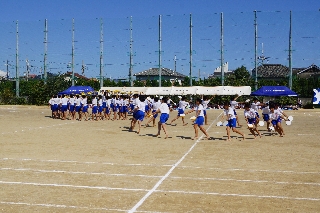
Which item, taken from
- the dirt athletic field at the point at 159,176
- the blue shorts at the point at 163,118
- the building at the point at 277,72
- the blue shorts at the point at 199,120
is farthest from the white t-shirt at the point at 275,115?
the building at the point at 277,72

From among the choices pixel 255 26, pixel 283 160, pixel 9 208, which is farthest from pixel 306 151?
pixel 255 26

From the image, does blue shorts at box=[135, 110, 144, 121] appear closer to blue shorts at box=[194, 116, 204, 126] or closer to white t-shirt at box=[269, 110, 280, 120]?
blue shorts at box=[194, 116, 204, 126]

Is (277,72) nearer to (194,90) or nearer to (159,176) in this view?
(194,90)

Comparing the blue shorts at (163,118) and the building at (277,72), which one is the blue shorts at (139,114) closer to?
the blue shorts at (163,118)

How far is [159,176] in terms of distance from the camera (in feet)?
31.7

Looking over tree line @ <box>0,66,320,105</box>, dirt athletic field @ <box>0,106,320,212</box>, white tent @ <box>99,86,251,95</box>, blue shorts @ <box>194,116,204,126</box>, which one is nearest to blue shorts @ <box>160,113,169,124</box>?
blue shorts @ <box>194,116,204,126</box>

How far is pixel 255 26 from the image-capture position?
5547 centimetres

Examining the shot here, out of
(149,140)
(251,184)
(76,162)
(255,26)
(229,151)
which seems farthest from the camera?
(255,26)

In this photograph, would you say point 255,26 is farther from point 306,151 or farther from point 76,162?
point 76,162

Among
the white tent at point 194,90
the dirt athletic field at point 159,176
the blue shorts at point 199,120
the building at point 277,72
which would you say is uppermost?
the building at point 277,72

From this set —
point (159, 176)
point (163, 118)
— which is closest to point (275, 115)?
point (163, 118)

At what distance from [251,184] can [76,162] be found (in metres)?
5.04

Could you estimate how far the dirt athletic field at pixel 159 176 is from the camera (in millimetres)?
7305

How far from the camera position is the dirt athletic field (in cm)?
730
